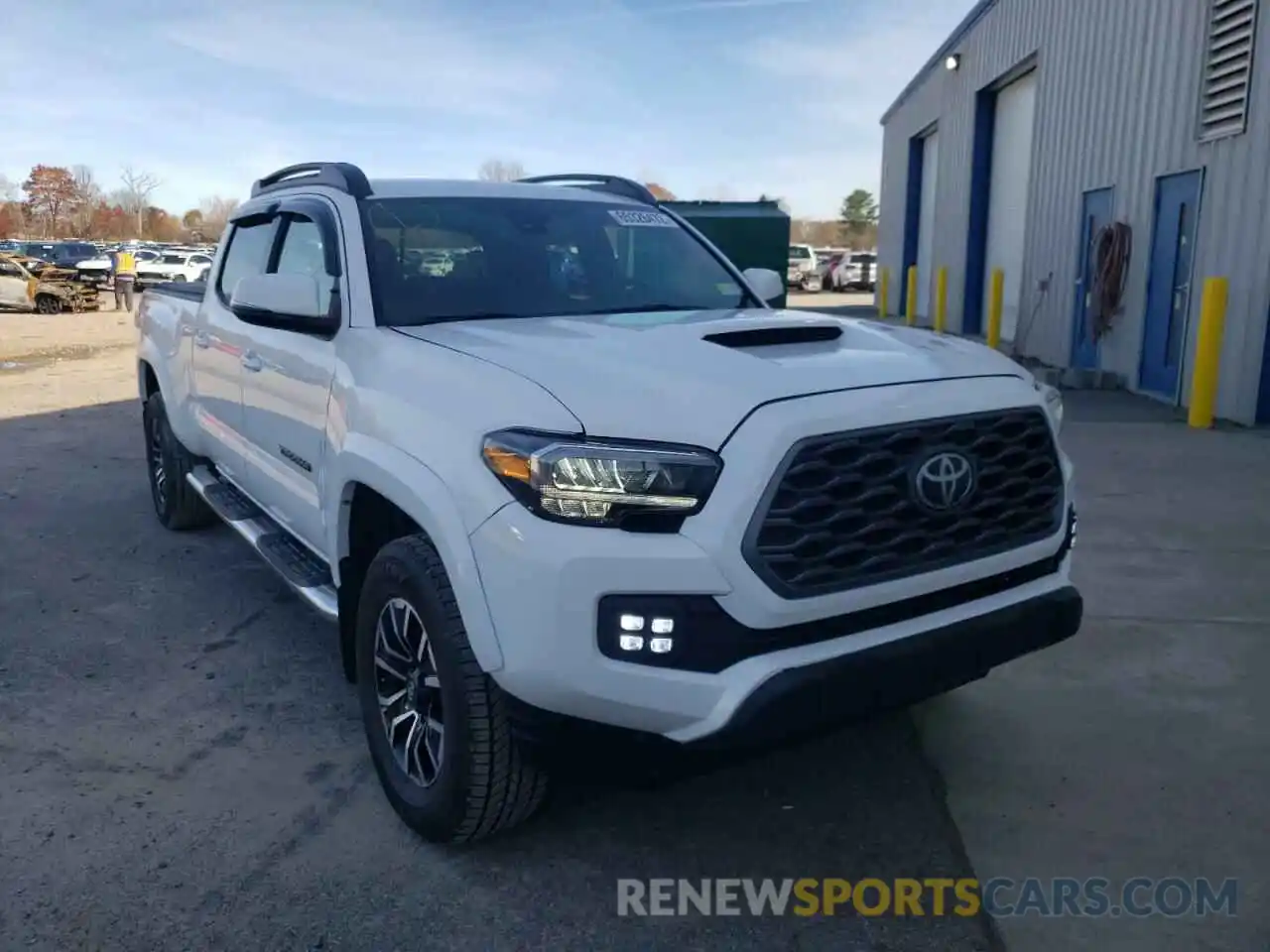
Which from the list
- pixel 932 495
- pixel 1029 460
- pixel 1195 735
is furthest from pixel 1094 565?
pixel 932 495

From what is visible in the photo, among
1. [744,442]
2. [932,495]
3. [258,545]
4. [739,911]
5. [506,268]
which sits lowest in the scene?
[739,911]

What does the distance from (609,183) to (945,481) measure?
2843mm

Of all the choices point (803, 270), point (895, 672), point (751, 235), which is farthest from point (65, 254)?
point (895, 672)

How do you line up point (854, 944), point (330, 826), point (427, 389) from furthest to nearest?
point (330, 826) < point (427, 389) < point (854, 944)

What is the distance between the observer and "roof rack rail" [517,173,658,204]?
487cm

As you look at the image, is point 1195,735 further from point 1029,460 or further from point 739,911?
point 739,911

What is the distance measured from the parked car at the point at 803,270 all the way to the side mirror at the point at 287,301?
123ft

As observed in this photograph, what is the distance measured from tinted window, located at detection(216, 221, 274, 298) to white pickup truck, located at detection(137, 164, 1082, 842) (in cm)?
110

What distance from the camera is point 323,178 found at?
4195 mm

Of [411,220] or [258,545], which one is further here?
[258,545]

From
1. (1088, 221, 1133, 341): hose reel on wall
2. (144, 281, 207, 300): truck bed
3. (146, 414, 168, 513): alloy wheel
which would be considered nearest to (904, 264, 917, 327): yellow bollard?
(1088, 221, 1133, 341): hose reel on wall

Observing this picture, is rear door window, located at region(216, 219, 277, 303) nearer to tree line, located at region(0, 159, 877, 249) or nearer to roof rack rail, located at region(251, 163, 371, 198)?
roof rack rail, located at region(251, 163, 371, 198)

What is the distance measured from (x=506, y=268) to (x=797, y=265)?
37.4 meters

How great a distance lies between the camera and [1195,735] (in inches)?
144
